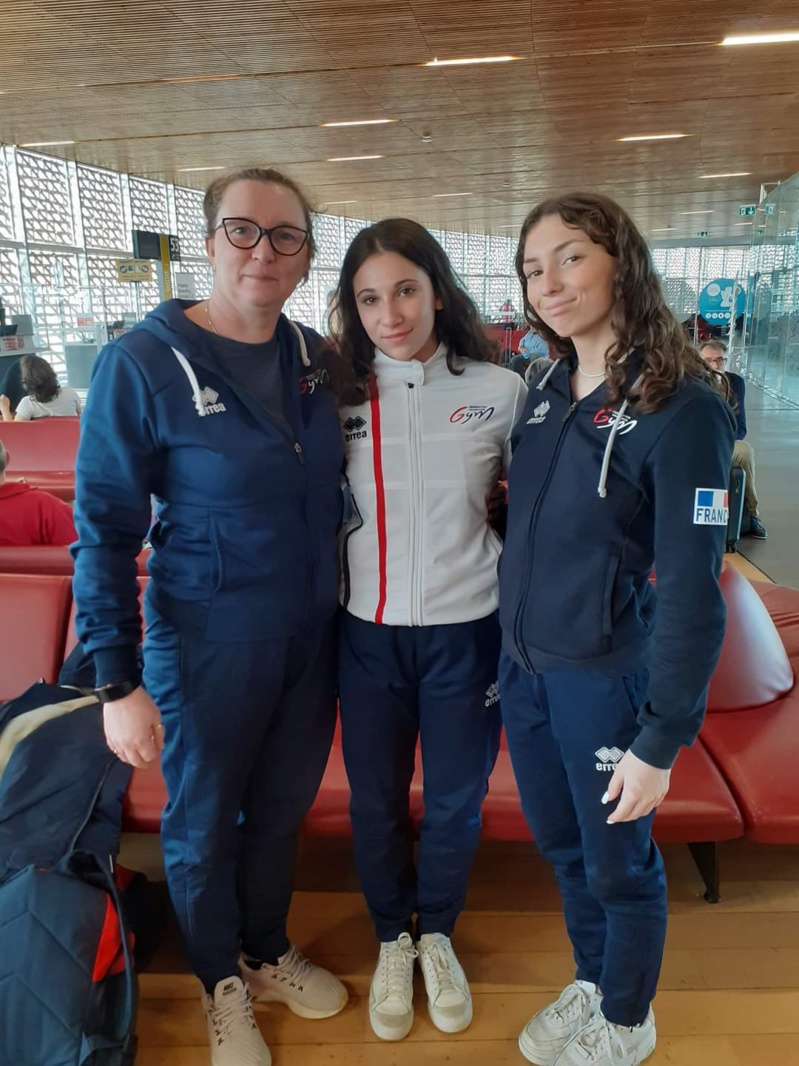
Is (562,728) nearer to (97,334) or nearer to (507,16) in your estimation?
(507,16)

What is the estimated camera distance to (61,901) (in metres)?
1.52

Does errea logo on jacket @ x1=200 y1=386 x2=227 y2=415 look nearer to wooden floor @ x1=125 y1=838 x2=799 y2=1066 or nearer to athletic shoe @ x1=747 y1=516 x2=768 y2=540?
wooden floor @ x1=125 y1=838 x2=799 y2=1066

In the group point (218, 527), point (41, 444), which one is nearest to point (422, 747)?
point (218, 527)

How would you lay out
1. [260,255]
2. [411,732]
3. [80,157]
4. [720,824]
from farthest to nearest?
[80,157] < [720,824] < [411,732] < [260,255]

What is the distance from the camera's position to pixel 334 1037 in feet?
5.59

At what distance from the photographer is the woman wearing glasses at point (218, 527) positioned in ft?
4.40

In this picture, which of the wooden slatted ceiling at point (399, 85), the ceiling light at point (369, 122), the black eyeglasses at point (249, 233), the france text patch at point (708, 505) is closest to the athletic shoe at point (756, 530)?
the wooden slatted ceiling at point (399, 85)

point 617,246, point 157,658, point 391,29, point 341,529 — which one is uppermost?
point 391,29

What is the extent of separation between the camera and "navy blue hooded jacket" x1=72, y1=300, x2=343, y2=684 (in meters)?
1.33

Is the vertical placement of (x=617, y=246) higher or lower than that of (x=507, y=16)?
lower

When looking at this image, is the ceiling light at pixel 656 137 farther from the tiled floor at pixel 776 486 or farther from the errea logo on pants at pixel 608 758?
the errea logo on pants at pixel 608 758

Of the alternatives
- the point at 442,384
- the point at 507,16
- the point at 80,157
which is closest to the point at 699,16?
the point at 507,16

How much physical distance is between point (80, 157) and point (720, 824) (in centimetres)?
1173

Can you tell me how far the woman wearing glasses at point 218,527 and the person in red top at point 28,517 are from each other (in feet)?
4.54
